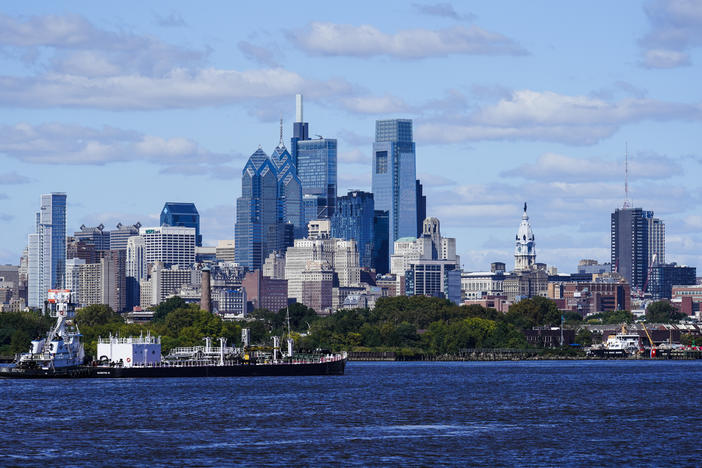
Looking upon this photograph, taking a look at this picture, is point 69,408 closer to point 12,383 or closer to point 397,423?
point 397,423

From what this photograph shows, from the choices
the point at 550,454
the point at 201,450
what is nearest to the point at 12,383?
the point at 201,450

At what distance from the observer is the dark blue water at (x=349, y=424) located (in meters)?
86.2

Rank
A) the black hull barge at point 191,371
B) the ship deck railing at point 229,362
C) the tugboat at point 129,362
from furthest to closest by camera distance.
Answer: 1. the ship deck railing at point 229,362
2. the tugboat at point 129,362
3. the black hull barge at point 191,371

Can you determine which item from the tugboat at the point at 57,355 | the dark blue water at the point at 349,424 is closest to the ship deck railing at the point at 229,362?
the tugboat at the point at 57,355

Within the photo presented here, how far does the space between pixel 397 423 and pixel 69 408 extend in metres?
31.4

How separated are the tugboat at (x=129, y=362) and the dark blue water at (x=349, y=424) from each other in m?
15.1

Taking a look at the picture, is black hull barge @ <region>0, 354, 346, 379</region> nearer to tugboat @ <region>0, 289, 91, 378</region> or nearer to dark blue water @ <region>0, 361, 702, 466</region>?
tugboat @ <region>0, 289, 91, 378</region>

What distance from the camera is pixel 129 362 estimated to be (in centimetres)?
18250

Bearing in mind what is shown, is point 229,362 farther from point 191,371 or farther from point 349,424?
point 349,424

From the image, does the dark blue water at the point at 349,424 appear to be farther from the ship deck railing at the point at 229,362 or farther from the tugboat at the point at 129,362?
the ship deck railing at the point at 229,362

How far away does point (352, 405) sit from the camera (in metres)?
126

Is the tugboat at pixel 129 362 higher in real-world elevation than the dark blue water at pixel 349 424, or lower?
higher

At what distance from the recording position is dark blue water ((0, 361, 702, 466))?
8625 cm

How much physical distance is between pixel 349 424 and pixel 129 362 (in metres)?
81.5
